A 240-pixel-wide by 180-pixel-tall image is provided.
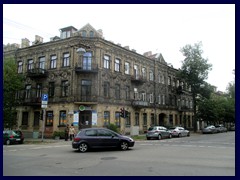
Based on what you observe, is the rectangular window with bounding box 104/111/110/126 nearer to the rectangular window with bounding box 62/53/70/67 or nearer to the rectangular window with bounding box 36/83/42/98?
the rectangular window with bounding box 62/53/70/67

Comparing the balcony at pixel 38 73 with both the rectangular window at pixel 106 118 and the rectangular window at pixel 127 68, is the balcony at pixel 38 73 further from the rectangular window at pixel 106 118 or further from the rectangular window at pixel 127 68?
the rectangular window at pixel 127 68

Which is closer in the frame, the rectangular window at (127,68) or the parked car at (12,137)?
the parked car at (12,137)

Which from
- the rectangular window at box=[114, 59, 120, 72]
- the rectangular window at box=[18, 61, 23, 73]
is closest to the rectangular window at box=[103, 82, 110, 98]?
the rectangular window at box=[114, 59, 120, 72]

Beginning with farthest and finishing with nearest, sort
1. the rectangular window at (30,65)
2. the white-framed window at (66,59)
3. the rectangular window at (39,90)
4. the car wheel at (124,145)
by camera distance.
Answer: the rectangular window at (30,65) → the rectangular window at (39,90) → the white-framed window at (66,59) → the car wheel at (124,145)

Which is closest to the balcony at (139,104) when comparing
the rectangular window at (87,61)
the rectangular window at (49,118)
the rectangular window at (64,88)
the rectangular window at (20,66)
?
the rectangular window at (87,61)

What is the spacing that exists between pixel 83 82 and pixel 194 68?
22.8 m

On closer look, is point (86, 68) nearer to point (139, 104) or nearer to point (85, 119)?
point (85, 119)

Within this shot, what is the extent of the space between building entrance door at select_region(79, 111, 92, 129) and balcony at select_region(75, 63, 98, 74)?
5.16 meters

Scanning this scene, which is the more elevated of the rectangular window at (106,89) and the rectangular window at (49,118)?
the rectangular window at (106,89)

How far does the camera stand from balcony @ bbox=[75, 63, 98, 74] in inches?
1162

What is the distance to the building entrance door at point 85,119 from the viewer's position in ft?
96.1

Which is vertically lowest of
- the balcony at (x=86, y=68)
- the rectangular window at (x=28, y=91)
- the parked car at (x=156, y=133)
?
the parked car at (x=156, y=133)

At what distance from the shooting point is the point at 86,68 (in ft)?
98.5
